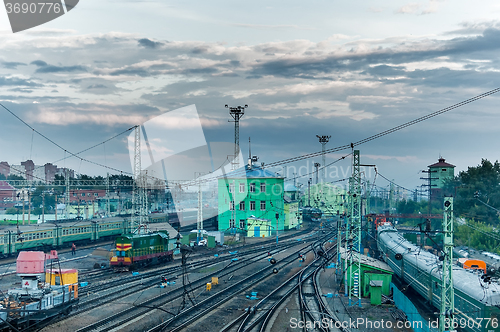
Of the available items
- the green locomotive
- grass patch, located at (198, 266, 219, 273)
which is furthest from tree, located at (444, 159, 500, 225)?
the green locomotive

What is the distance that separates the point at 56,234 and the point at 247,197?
26.4m

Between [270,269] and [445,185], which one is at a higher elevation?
[445,185]

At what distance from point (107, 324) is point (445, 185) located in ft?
222

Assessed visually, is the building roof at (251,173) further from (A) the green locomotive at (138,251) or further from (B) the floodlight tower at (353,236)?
(B) the floodlight tower at (353,236)

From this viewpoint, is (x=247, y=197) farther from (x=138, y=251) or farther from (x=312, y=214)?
(x=138, y=251)

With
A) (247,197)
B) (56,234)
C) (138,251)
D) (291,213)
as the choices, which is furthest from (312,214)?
(138,251)

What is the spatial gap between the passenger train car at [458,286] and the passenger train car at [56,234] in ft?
87.7

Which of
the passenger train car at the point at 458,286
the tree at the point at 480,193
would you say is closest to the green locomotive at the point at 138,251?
the passenger train car at the point at 458,286

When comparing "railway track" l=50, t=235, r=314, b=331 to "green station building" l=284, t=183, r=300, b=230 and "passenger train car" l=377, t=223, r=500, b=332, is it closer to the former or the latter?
"passenger train car" l=377, t=223, r=500, b=332

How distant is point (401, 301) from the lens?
2353 centimetres

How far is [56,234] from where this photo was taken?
137 feet

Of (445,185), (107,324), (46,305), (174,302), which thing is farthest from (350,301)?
(445,185)

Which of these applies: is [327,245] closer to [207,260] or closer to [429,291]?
[207,260]

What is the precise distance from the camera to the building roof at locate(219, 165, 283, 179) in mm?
59875
